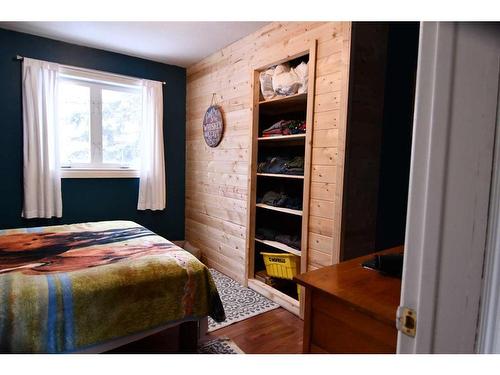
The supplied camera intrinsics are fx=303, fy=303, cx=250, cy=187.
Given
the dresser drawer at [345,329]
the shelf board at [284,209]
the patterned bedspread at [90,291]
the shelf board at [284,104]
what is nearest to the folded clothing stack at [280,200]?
the shelf board at [284,209]

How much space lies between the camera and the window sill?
10.9ft

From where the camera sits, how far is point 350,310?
3.06 ft

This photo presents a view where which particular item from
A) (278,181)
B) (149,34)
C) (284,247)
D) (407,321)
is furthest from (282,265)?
(149,34)

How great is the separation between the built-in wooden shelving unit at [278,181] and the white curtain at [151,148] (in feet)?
4.47

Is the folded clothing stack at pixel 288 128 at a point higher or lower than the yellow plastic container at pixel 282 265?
higher

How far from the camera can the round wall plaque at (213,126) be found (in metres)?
3.29

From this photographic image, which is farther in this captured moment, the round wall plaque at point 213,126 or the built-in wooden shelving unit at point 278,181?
the round wall plaque at point 213,126

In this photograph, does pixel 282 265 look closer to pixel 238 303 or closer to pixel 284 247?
pixel 284 247

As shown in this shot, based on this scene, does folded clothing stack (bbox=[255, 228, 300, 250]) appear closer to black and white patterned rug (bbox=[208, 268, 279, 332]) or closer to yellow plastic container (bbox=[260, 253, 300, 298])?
yellow plastic container (bbox=[260, 253, 300, 298])

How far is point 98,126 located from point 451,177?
12.1 ft

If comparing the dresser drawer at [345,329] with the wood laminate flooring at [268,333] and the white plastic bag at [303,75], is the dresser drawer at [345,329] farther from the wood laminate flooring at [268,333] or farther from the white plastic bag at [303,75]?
the white plastic bag at [303,75]

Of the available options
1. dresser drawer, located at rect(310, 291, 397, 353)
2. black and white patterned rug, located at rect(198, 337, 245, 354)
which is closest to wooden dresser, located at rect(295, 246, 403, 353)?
dresser drawer, located at rect(310, 291, 397, 353)
